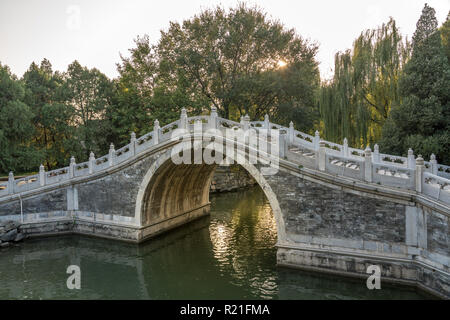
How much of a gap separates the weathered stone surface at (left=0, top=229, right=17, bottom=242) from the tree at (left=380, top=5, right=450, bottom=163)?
56.9ft

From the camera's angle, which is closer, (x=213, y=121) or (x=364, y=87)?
(x=213, y=121)

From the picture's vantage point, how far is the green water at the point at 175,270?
35.7 ft

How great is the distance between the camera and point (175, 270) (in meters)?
13.0

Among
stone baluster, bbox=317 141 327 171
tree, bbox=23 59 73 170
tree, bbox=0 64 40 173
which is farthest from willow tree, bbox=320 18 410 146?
tree, bbox=0 64 40 173

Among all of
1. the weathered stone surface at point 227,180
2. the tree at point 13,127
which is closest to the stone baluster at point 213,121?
the weathered stone surface at point 227,180

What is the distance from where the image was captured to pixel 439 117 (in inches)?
512

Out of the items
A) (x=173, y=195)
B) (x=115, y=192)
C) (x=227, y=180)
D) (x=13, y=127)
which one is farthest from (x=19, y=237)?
(x=227, y=180)

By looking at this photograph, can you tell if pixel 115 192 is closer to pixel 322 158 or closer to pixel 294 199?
pixel 294 199

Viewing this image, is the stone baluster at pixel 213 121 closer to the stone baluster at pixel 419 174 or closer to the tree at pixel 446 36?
the stone baluster at pixel 419 174

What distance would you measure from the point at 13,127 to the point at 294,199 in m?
22.3

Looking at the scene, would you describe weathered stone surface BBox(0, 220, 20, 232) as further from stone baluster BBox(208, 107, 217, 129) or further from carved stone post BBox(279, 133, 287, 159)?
carved stone post BBox(279, 133, 287, 159)
